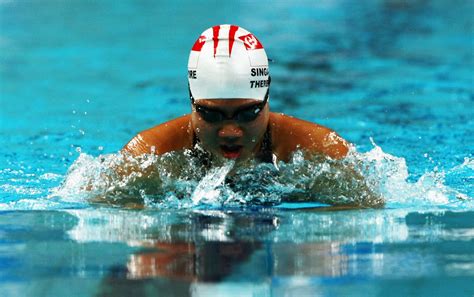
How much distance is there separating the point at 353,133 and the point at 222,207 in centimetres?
273

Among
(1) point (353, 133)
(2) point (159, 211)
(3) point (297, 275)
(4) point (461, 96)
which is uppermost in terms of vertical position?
(4) point (461, 96)

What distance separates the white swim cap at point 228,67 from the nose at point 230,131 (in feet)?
0.46

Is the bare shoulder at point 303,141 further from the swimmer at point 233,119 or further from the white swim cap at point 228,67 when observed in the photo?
the white swim cap at point 228,67

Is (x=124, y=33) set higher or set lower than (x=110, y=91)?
higher

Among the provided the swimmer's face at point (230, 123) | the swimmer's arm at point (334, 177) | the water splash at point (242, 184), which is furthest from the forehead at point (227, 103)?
the swimmer's arm at point (334, 177)

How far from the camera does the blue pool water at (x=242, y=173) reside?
3.01 meters

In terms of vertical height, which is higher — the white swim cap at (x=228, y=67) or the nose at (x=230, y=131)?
the white swim cap at (x=228, y=67)

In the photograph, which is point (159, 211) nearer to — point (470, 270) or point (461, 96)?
point (470, 270)

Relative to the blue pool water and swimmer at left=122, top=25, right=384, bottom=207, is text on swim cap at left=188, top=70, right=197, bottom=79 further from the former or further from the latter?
the blue pool water


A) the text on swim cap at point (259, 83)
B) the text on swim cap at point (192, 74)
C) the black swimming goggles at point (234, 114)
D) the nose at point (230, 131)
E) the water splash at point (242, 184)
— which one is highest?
the text on swim cap at point (192, 74)

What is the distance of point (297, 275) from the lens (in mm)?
2965

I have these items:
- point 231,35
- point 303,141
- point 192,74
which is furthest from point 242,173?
point 231,35

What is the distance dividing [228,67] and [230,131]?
32cm

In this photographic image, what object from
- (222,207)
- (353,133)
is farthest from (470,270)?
(353,133)
